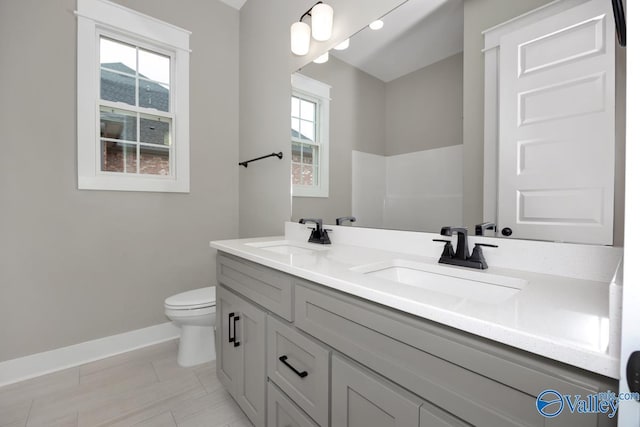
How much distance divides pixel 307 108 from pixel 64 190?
1768 millimetres

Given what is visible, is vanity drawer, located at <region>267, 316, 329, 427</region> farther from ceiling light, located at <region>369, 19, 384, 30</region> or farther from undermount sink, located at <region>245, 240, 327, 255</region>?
ceiling light, located at <region>369, 19, 384, 30</region>

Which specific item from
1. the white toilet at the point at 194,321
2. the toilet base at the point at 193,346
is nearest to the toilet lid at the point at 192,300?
the white toilet at the point at 194,321

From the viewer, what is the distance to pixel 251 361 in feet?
4.21

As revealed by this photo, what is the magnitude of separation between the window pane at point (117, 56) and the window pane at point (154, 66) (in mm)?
54

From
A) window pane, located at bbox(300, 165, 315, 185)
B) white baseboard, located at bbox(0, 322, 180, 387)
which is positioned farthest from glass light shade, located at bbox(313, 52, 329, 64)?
white baseboard, located at bbox(0, 322, 180, 387)

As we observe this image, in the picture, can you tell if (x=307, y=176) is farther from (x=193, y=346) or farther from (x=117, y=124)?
(x=117, y=124)

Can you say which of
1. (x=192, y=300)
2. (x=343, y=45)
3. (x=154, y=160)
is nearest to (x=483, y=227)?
(x=343, y=45)

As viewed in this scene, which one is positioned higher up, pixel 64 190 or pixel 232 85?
pixel 232 85

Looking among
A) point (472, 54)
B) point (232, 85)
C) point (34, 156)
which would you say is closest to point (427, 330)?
point (472, 54)

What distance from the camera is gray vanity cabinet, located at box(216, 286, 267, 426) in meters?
1.21

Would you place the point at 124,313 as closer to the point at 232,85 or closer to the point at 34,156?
the point at 34,156

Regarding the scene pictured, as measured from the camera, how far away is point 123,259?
2.17m

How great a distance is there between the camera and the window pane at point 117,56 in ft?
6.89

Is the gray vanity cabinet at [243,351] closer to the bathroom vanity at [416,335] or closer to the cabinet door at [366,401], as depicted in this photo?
the bathroom vanity at [416,335]
